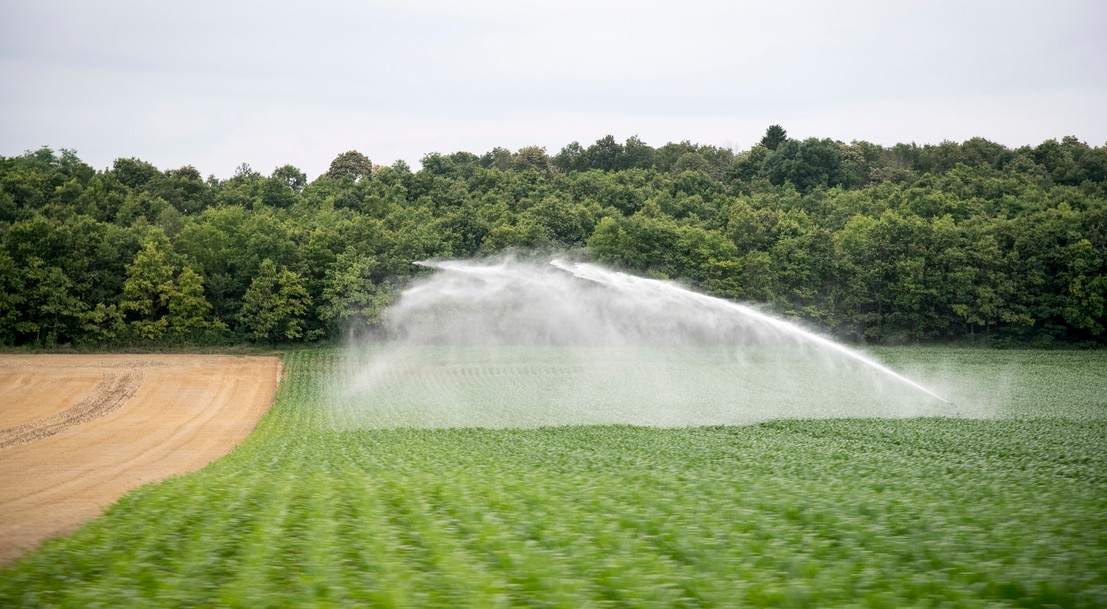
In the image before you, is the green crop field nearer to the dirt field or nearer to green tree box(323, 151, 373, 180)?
the dirt field

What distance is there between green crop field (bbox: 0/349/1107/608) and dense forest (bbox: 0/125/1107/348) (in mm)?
59413

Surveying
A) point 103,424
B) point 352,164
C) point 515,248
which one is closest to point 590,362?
point 515,248

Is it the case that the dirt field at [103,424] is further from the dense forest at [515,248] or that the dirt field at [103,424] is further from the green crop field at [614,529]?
the dense forest at [515,248]

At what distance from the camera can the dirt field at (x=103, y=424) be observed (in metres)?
22.7

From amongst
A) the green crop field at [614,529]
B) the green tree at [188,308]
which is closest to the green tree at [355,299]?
the green tree at [188,308]

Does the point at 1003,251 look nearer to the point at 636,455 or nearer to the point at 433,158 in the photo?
the point at 636,455

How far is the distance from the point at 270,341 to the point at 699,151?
5424 inches

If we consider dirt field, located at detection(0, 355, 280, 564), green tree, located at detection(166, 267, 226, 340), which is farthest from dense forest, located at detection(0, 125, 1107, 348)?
dirt field, located at detection(0, 355, 280, 564)

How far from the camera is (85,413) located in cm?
4669

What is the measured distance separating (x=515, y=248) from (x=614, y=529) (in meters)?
82.9

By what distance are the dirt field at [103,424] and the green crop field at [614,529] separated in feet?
17.2

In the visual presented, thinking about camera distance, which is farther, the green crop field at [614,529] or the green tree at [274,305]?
the green tree at [274,305]

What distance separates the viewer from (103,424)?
42906 mm

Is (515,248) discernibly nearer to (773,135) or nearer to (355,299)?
(355,299)
